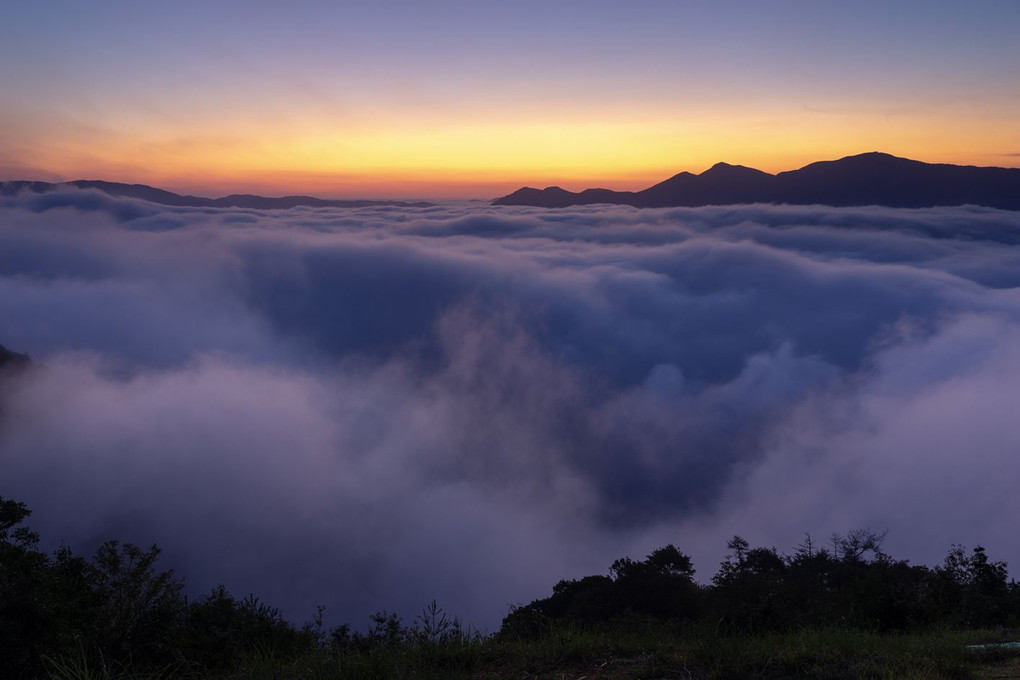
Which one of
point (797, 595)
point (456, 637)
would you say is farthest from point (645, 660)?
point (797, 595)

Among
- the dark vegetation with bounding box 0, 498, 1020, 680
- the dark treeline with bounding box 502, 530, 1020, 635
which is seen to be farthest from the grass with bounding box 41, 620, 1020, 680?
the dark treeline with bounding box 502, 530, 1020, 635

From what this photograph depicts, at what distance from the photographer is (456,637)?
623cm

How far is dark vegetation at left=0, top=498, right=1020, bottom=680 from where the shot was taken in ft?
17.4

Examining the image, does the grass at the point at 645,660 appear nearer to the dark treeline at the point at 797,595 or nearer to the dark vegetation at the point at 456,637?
the dark vegetation at the point at 456,637

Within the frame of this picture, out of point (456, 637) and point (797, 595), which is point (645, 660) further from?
point (797, 595)

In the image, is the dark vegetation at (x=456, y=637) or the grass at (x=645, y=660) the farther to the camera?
the dark vegetation at (x=456, y=637)

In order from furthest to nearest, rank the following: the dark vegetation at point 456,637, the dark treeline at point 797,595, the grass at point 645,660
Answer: the dark treeline at point 797,595, the dark vegetation at point 456,637, the grass at point 645,660

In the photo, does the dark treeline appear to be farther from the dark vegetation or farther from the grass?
the grass

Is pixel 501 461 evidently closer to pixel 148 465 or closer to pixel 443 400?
pixel 443 400

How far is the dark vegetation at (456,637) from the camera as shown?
5.32 metres

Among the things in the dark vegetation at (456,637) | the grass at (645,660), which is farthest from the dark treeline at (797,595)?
the grass at (645,660)

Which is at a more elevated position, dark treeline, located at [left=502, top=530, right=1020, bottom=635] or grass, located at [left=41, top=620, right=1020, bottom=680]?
grass, located at [left=41, top=620, right=1020, bottom=680]

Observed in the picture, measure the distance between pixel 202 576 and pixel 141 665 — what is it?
75552mm

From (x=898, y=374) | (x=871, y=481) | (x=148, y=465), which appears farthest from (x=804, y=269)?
(x=148, y=465)
